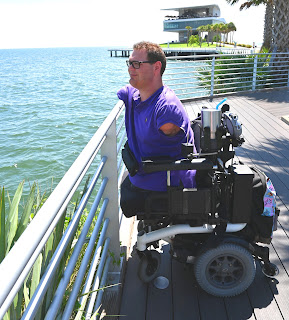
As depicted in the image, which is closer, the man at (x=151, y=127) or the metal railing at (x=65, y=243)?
the metal railing at (x=65, y=243)

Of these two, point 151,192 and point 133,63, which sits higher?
point 133,63

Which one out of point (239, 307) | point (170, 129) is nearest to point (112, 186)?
point (170, 129)

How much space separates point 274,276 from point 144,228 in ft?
3.08

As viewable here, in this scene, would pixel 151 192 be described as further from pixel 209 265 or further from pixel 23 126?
pixel 23 126

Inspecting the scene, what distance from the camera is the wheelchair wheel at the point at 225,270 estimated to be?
7.49 feet

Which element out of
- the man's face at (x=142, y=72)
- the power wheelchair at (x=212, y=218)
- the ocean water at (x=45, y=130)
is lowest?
the ocean water at (x=45, y=130)

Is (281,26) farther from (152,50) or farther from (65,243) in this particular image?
(65,243)

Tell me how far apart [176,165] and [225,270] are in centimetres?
→ 85

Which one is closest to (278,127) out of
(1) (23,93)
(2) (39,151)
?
(2) (39,151)

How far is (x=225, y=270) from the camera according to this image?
2.36m

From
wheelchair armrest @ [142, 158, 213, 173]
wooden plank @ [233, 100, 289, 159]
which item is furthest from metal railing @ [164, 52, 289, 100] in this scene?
wheelchair armrest @ [142, 158, 213, 173]

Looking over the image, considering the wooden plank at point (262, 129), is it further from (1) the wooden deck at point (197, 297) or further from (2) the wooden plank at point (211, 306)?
(2) the wooden plank at point (211, 306)

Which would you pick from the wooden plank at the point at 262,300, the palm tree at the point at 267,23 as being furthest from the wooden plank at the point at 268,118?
the palm tree at the point at 267,23

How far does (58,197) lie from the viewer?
1249 millimetres
